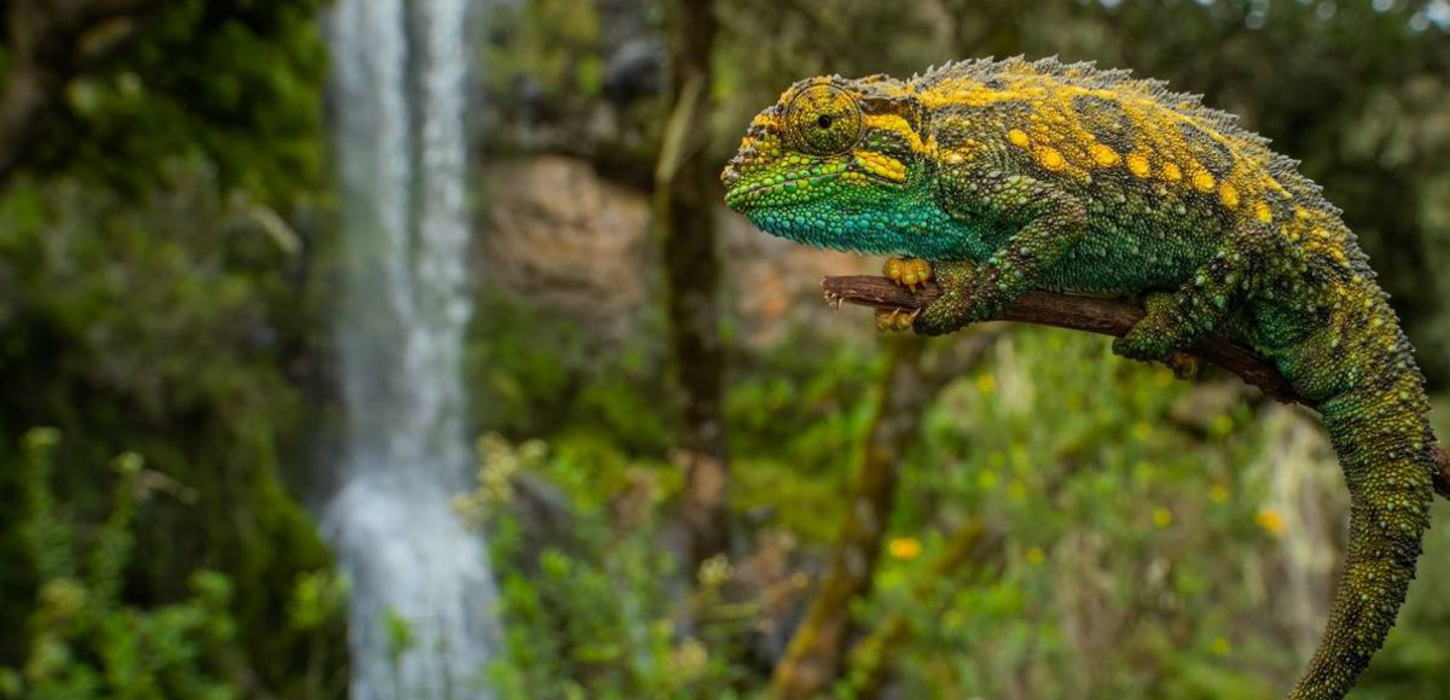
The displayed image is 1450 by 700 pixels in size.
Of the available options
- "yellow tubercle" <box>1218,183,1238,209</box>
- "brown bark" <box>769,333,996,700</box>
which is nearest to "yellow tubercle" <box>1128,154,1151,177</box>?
"yellow tubercle" <box>1218,183,1238,209</box>

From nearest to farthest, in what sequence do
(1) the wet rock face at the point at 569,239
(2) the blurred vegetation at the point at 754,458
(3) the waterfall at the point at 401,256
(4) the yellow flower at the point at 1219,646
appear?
(4) the yellow flower at the point at 1219,646
(2) the blurred vegetation at the point at 754,458
(1) the wet rock face at the point at 569,239
(3) the waterfall at the point at 401,256

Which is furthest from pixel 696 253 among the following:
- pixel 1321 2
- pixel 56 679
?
pixel 56 679

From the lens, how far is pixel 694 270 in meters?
6.34

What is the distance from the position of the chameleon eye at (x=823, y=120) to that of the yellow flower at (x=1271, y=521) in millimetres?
4276

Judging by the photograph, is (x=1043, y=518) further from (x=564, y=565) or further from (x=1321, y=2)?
(x=1321, y=2)

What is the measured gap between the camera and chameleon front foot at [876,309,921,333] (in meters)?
1.73

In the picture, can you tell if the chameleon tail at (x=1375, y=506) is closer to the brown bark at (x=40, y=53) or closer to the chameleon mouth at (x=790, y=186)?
the chameleon mouth at (x=790, y=186)

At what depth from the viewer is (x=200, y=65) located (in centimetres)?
742

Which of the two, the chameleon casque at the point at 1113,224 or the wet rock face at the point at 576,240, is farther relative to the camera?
the wet rock face at the point at 576,240

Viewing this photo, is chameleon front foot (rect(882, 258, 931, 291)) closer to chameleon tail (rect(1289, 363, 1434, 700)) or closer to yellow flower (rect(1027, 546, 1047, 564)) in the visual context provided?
chameleon tail (rect(1289, 363, 1434, 700))

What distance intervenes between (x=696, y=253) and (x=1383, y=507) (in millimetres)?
4822

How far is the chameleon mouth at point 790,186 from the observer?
1672 millimetres

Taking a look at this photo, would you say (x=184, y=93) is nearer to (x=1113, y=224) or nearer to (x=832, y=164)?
(x=832, y=164)

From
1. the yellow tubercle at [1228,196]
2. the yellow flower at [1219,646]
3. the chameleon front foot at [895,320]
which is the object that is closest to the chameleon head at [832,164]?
the chameleon front foot at [895,320]
